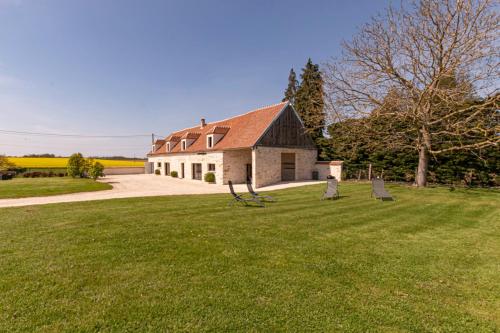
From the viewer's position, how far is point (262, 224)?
7.18 metres

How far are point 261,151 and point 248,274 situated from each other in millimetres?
15868

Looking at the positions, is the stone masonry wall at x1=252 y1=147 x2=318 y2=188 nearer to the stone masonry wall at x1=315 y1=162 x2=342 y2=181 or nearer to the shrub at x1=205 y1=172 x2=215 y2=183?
the stone masonry wall at x1=315 y1=162 x2=342 y2=181

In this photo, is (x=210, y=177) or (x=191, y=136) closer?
(x=210, y=177)

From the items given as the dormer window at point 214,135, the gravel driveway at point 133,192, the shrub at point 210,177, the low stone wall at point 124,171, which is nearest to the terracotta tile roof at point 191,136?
the dormer window at point 214,135

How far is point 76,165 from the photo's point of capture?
27172mm

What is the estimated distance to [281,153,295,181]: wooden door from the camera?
2409 cm

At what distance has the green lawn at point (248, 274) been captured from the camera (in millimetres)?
2975

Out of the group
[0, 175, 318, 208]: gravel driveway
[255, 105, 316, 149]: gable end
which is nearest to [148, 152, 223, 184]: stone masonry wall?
[0, 175, 318, 208]: gravel driveway

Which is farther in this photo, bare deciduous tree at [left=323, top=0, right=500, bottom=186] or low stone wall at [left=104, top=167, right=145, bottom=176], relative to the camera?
low stone wall at [left=104, top=167, right=145, bottom=176]

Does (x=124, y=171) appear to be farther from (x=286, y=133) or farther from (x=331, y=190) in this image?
(x=331, y=190)

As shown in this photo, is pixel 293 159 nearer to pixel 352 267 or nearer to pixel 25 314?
pixel 352 267

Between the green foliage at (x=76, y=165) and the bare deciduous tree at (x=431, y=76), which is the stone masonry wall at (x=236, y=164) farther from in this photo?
the green foliage at (x=76, y=165)

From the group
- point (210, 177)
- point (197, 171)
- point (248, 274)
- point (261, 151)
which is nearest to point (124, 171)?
point (197, 171)

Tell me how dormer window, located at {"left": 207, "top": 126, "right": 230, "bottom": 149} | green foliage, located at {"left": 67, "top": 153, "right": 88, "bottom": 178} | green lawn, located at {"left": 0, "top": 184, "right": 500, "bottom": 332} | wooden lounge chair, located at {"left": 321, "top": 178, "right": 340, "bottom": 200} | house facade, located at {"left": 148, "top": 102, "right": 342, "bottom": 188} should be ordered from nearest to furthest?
green lawn, located at {"left": 0, "top": 184, "right": 500, "bottom": 332} → wooden lounge chair, located at {"left": 321, "top": 178, "right": 340, "bottom": 200} → house facade, located at {"left": 148, "top": 102, "right": 342, "bottom": 188} → dormer window, located at {"left": 207, "top": 126, "right": 230, "bottom": 149} → green foliage, located at {"left": 67, "top": 153, "right": 88, "bottom": 178}
